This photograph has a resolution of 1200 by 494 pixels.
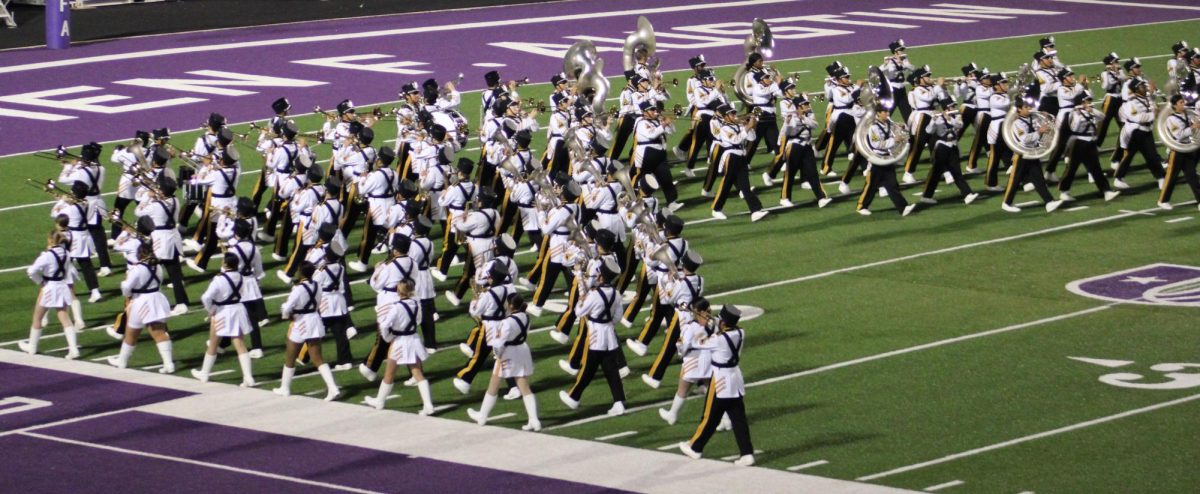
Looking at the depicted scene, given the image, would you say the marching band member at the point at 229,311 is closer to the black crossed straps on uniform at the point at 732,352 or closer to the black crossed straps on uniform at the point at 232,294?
the black crossed straps on uniform at the point at 232,294

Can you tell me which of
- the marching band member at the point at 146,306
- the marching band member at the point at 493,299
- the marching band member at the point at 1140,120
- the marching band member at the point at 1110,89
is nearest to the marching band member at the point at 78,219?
the marching band member at the point at 146,306

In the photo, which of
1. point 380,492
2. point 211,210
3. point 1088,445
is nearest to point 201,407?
point 380,492

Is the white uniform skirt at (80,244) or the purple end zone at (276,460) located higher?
the white uniform skirt at (80,244)

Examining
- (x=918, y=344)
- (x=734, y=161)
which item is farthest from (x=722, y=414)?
(x=734, y=161)

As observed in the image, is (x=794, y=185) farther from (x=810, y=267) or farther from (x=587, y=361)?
(x=587, y=361)

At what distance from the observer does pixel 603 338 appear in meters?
16.4

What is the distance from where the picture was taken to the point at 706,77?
2567cm

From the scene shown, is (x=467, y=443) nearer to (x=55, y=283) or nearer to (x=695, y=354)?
(x=695, y=354)

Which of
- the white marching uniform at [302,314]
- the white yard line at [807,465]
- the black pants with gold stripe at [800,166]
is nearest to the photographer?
the white yard line at [807,465]

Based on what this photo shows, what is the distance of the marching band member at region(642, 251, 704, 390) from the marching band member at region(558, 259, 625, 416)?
1.74ft

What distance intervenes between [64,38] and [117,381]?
2037 cm

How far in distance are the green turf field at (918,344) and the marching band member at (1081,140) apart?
0.48m

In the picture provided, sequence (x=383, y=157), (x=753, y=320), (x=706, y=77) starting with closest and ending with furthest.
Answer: (x=753, y=320) < (x=383, y=157) < (x=706, y=77)

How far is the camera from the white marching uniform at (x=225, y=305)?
1731cm
